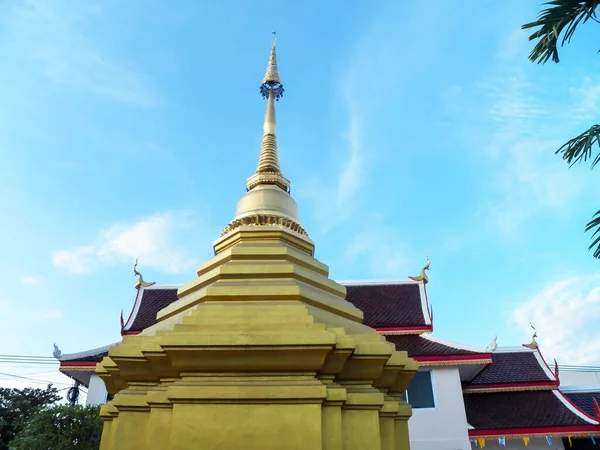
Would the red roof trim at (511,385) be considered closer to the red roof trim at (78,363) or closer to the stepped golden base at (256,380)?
the stepped golden base at (256,380)

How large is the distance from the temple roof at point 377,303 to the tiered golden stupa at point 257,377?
778 cm

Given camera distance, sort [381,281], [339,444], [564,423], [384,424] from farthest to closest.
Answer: [381,281], [564,423], [384,424], [339,444]

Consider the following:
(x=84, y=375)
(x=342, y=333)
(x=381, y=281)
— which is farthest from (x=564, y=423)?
(x=84, y=375)

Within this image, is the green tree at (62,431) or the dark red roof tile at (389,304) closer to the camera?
the green tree at (62,431)

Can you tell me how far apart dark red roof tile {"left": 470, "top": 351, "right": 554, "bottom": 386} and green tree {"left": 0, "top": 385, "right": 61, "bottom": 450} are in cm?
1249

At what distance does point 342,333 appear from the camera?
3434 millimetres

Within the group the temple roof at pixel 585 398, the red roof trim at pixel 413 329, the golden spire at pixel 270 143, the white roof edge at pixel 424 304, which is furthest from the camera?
the temple roof at pixel 585 398

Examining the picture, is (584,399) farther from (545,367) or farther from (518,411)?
(518,411)

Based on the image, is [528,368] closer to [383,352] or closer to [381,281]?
[381,281]

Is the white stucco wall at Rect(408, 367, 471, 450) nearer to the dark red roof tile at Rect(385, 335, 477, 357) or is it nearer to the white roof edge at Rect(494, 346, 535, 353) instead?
the dark red roof tile at Rect(385, 335, 477, 357)

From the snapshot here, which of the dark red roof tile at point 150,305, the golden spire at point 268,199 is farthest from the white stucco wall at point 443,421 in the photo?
the dark red roof tile at point 150,305

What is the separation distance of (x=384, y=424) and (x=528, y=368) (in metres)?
10.4

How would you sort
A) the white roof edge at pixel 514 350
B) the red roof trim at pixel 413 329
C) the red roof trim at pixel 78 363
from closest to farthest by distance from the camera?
1. the red roof trim at pixel 78 363
2. the red roof trim at pixel 413 329
3. the white roof edge at pixel 514 350

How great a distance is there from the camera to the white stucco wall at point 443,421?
32.8 ft
